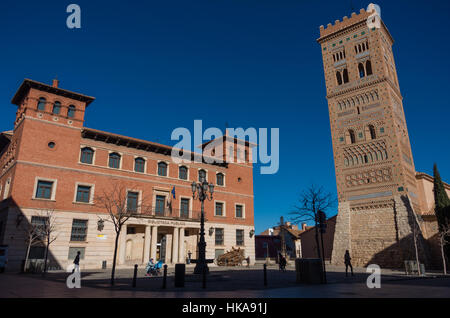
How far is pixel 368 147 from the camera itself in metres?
33.8

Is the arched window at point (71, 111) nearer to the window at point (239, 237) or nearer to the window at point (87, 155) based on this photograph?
the window at point (87, 155)

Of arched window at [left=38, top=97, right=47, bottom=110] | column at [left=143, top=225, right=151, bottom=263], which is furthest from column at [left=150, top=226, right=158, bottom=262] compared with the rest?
arched window at [left=38, top=97, right=47, bottom=110]

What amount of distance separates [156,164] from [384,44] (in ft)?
102

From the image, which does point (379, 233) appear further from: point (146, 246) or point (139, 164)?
point (139, 164)

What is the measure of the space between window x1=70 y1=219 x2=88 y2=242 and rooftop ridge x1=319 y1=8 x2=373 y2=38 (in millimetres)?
36169

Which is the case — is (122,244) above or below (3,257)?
above

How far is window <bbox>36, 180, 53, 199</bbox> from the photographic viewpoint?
24828 millimetres

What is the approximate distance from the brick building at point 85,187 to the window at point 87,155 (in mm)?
83

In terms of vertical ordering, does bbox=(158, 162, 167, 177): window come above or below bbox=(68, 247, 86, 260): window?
above

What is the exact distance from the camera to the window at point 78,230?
83.6 feet

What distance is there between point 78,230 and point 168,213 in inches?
332

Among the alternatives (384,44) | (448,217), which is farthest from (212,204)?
(384,44)

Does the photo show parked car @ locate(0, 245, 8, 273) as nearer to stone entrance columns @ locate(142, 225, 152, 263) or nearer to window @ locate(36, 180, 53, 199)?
window @ locate(36, 180, 53, 199)

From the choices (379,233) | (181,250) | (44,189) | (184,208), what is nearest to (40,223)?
(44,189)
